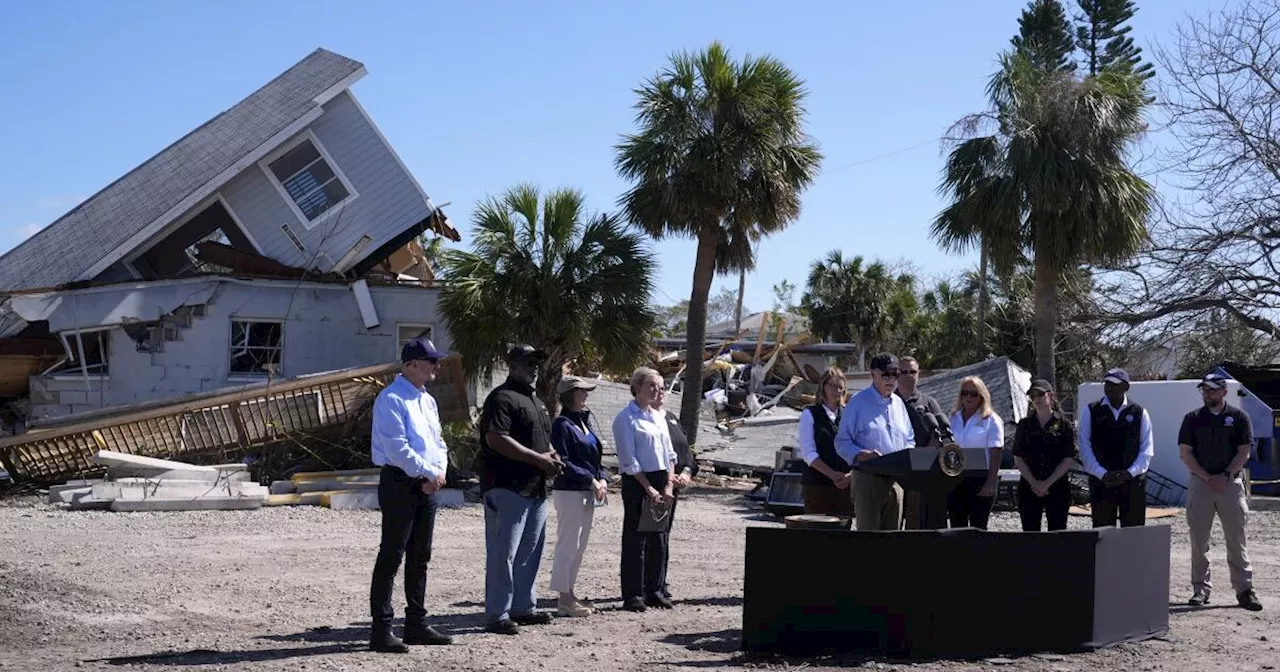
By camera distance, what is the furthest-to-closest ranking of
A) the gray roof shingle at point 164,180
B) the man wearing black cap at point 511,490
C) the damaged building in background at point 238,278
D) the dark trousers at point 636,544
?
the gray roof shingle at point 164,180, the damaged building in background at point 238,278, the dark trousers at point 636,544, the man wearing black cap at point 511,490

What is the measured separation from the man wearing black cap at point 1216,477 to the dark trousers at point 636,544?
3.99m

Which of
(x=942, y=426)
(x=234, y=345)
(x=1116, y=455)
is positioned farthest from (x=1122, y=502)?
(x=234, y=345)

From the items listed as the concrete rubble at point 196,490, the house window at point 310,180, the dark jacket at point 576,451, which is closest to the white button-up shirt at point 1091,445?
the dark jacket at point 576,451

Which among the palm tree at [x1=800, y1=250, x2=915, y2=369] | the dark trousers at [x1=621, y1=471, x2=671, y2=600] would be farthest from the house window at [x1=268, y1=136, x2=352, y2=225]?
the palm tree at [x1=800, y1=250, x2=915, y2=369]

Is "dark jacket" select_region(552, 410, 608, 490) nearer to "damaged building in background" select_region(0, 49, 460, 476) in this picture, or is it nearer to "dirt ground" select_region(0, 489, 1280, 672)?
"dirt ground" select_region(0, 489, 1280, 672)

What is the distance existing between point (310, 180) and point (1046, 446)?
15.5 meters

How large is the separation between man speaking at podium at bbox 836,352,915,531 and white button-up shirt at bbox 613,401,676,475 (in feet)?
4.35

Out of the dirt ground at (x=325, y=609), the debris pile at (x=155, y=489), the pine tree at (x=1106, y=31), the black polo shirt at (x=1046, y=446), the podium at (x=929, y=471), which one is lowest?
the dirt ground at (x=325, y=609)

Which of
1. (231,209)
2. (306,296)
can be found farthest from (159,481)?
(231,209)

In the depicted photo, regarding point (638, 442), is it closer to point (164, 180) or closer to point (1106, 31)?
point (164, 180)

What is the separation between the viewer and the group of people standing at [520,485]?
288 inches

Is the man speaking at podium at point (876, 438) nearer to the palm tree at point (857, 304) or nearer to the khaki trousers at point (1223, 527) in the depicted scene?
the khaki trousers at point (1223, 527)

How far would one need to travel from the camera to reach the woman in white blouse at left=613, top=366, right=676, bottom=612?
9.10 m

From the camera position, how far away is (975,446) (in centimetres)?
948
